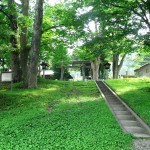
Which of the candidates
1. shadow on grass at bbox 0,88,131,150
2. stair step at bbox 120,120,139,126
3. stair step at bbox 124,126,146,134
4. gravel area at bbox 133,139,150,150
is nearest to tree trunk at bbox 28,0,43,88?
shadow on grass at bbox 0,88,131,150

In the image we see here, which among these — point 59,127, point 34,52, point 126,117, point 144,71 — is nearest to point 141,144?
point 59,127

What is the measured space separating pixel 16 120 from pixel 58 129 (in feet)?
7.42

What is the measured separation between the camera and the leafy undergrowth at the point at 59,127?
840 cm

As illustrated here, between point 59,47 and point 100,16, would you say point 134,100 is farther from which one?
point 59,47

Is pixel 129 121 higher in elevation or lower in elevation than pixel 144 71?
lower

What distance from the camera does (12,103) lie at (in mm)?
15719

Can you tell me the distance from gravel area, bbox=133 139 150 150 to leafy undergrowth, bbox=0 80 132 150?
0.66ft

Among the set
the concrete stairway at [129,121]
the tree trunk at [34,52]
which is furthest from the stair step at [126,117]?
the tree trunk at [34,52]

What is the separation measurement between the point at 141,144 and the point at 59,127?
320 cm

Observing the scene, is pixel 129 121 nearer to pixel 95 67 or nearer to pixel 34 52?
pixel 34 52

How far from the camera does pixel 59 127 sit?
10.4 m

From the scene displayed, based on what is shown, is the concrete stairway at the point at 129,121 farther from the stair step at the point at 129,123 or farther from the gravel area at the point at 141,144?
the gravel area at the point at 141,144

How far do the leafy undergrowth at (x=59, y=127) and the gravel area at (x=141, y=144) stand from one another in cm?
20

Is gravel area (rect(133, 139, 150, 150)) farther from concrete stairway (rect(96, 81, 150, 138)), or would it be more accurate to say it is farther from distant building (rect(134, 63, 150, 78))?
distant building (rect(134, 63, 150, 78))
